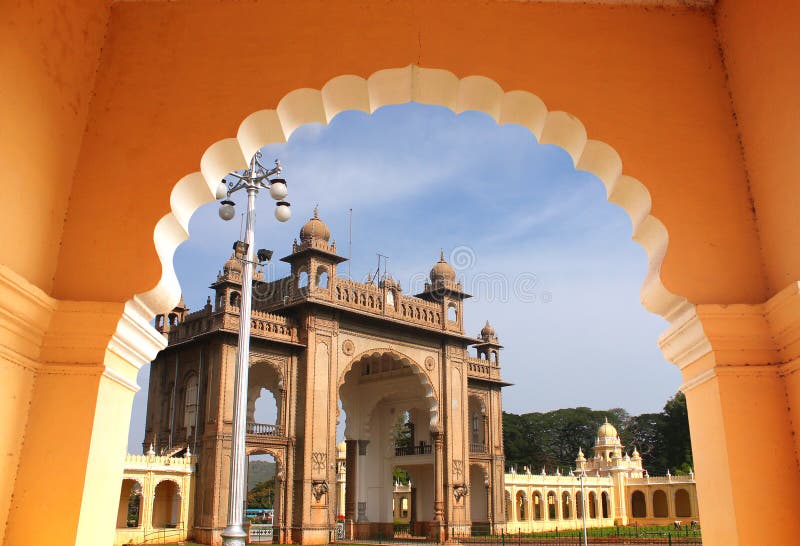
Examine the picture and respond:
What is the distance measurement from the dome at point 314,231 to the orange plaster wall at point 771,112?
19.9 meters

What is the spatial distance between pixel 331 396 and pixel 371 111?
1897 cm

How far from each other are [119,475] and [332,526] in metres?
19.1

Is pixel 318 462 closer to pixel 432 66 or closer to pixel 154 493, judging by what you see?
pixel 154 493

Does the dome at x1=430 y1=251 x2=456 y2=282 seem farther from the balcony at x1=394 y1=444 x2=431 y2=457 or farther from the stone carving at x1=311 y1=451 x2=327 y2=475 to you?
the stone carving at x1=311 y1=451 x2=327 y2=475

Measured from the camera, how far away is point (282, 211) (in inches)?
421

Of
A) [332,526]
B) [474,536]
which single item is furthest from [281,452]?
[474,536]

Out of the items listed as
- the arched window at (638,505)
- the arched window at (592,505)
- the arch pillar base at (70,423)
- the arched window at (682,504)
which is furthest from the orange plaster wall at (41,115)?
the arched window at (638,505)

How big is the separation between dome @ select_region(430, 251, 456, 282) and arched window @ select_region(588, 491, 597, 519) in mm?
19793

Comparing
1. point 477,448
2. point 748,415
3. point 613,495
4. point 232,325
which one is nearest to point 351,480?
point 477,448

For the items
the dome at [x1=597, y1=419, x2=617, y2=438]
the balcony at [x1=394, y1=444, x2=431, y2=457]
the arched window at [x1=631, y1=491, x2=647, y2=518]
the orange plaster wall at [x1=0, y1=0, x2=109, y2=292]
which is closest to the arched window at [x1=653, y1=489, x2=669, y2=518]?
the arched window at [x1=631, y1=491, x2=647, y2=518]

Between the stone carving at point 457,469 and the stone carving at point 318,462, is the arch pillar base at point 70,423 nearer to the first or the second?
the stone carving at point 318,462

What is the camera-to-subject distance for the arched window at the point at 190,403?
21.6 metres

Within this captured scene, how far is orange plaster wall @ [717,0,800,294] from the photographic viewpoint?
9.47 ft

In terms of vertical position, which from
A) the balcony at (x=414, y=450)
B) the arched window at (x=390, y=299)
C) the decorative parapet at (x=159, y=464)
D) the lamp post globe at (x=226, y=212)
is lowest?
the decorative parapet at (x=159, y=464)
